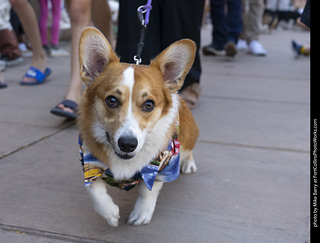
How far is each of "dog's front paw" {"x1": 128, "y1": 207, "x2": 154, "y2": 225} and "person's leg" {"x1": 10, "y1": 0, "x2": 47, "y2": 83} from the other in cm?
425

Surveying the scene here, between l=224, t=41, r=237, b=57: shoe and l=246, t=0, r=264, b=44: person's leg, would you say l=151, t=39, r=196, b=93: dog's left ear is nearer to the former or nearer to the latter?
l=224, t=41, r=237, b=57: shoe

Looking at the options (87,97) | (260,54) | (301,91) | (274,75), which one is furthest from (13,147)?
(260,54)

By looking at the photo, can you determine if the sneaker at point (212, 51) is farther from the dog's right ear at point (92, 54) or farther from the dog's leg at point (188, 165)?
the dog's right ear at point (92, 54)

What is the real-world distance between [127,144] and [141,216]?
63cm

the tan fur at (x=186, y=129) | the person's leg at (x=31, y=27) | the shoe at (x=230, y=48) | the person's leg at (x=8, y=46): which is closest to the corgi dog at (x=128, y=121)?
the tan fur at (x=186, y=129)

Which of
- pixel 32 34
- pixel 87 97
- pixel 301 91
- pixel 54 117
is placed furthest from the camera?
pixel 301 91

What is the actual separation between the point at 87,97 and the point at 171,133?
619mm

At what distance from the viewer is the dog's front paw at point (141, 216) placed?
2.90m

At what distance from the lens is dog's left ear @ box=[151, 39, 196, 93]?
9.70 ft

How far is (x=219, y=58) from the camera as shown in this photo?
10.0 metres

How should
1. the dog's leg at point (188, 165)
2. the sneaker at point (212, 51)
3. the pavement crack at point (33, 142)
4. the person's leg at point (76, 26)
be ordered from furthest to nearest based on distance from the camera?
the sneaker at point (212, 51), the person's leg at point (76, 26), the pavement crack at point (33, 142), the dog's leg at point (188, 165)

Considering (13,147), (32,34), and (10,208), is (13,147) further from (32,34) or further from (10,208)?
(32,34)

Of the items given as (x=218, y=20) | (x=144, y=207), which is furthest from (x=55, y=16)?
(x=144, y=207)

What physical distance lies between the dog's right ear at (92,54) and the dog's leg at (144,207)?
0.82m
